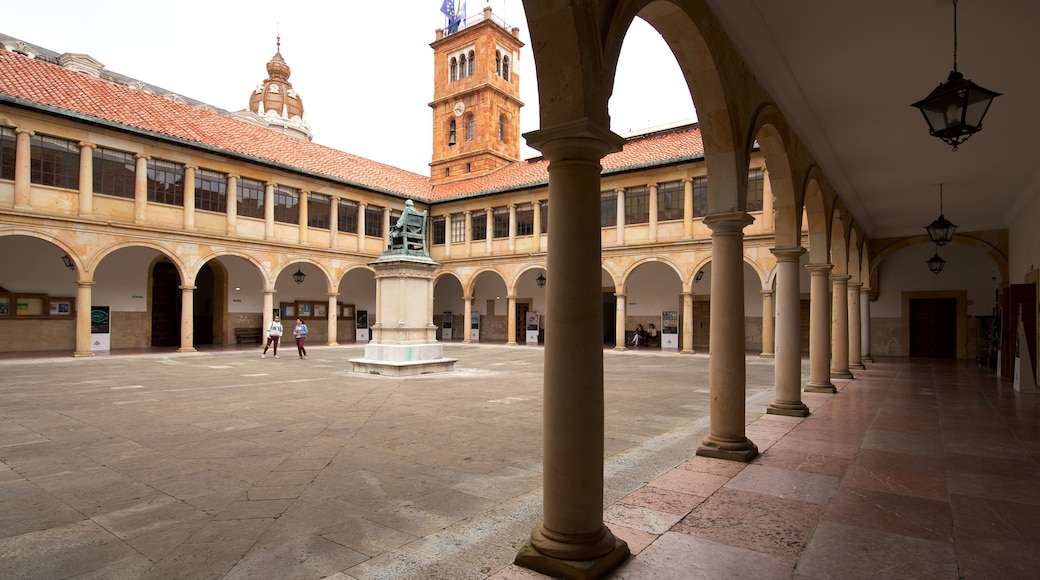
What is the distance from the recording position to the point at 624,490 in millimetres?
4215

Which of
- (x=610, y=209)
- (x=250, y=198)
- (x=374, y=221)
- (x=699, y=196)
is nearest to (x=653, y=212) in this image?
(x=699, y=196)

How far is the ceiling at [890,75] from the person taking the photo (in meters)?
4.66

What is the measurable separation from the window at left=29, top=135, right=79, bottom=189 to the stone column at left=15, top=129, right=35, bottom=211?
17cm

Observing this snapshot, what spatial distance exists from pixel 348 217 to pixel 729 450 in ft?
74.7

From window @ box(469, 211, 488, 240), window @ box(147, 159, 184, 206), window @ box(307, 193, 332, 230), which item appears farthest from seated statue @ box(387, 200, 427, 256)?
window @ box(469, 211, 488, 240)

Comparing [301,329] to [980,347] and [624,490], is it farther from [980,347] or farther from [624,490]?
[980,347]

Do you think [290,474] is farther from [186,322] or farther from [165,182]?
[165,182]

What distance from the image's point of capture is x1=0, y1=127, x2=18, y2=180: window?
15773mm

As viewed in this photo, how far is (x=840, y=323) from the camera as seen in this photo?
455 inches

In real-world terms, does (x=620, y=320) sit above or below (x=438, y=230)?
below

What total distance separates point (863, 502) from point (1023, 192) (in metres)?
10.8

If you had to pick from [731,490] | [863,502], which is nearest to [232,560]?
[731,490]

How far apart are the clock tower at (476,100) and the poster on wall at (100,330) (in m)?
20.6

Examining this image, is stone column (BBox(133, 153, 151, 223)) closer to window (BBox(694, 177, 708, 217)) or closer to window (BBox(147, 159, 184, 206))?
window (BBox(147, 159, 184, 206))
